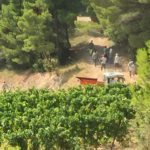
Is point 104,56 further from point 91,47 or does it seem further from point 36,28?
point 36,28

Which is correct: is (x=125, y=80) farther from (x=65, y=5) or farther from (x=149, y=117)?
(x=149, y=117)

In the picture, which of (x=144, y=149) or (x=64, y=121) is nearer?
(x=144, y=149)

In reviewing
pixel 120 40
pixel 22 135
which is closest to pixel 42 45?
pixel 120 40

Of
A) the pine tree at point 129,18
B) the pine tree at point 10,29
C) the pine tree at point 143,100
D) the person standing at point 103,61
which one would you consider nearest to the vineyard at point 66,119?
the pine tree at point 143,100

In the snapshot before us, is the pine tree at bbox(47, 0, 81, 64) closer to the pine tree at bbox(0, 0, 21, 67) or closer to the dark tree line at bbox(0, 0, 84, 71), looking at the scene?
the dark tree line at bbox(0, 0, 84, 71)

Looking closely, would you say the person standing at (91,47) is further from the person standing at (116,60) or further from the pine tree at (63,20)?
the person standing at (116,60)

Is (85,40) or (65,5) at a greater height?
(65,5)

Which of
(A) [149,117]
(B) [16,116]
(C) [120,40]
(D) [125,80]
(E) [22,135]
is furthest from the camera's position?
(C) [120,40]

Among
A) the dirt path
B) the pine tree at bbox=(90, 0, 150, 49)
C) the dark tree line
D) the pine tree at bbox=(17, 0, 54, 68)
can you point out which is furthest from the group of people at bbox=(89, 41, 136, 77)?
the pine tree at bbox=(17, 0, 54, 68)
